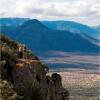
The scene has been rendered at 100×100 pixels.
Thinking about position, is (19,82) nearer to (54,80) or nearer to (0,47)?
(0,47)

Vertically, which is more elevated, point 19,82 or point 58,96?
point 19,82

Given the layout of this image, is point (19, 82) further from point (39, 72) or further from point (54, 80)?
point (54, 80)

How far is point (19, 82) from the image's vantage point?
18.4 metres

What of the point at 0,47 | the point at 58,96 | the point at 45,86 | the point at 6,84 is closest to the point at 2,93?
the point at 6,84

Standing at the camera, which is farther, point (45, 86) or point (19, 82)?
point (45, 86)

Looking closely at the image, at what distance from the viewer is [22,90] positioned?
714 inches

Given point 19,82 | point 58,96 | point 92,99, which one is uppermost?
point 19,82

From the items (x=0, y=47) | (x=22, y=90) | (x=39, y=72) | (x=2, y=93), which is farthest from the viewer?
(x=39, y=72)

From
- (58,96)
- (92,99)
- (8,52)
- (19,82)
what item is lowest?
(92,99)

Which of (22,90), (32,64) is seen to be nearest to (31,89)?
(22,90)

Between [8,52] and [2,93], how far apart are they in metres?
4.38

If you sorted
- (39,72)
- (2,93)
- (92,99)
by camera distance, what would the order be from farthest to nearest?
(92,99)
(39,72)
(2,93)

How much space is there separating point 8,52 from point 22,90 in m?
2.75

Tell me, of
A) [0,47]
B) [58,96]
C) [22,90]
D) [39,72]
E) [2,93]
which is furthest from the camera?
[58,96]
